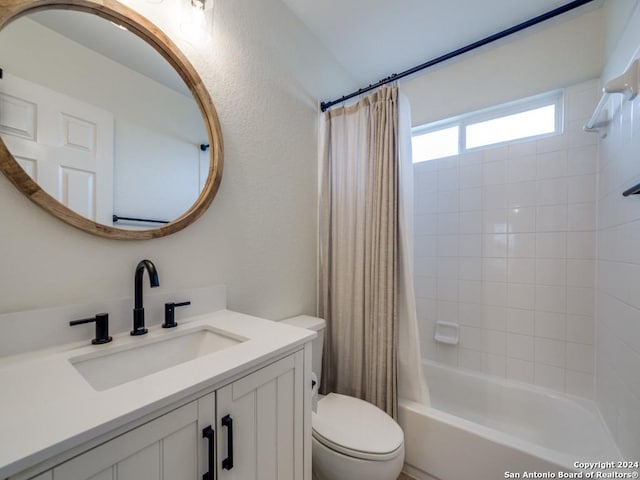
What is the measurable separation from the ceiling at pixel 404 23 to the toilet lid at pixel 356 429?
229 centimetres

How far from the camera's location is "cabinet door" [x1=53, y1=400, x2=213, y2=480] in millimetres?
458

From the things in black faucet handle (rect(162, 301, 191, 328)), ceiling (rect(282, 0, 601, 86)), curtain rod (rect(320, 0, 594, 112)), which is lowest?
black faucet handle (rect(162, 301, 191, 328))

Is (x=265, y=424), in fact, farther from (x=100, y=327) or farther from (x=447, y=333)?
(x=447, y=333)

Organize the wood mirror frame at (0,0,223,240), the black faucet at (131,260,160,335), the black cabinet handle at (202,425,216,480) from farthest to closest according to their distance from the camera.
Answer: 1. the black faucet at (131,260,160,335)
2. the wood mirror frame at (0,0,223,240)
3. the black cabinet handle at (202,425,216,480)

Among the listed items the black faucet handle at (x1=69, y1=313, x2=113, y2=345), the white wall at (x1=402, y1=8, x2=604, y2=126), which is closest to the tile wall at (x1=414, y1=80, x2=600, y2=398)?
the white wall at (x1=402, y1=8, x2=604, y2=126)

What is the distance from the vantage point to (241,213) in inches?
53.0

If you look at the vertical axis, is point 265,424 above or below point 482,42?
below

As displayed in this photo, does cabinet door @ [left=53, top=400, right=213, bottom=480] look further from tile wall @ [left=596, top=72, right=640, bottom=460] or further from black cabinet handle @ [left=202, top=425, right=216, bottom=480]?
tile wall @ [left=596, top=72, right=640, bottom=460]

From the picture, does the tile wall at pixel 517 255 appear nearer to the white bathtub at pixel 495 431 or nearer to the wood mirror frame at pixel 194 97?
the white bathtub at pixel 495 431

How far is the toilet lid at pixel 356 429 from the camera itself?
1110 millimetres

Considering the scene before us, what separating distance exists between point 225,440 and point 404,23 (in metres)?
2.30

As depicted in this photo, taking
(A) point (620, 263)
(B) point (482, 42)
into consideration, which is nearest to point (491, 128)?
(B) point (482, 42)

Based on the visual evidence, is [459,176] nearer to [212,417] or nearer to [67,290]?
[212,417]

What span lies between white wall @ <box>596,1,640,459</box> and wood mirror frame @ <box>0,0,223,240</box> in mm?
1758
